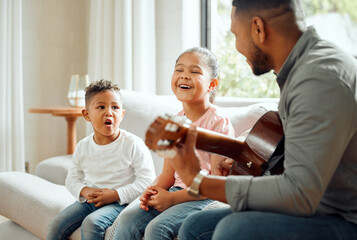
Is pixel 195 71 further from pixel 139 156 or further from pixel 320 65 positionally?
pixel 320 65

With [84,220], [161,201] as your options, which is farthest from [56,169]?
[161,201]

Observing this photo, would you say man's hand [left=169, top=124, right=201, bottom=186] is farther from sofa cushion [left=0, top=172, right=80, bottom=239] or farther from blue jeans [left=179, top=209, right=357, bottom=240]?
sofa cushion [left=0, top=172, right=80, bottom=239]

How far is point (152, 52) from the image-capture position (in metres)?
3.77

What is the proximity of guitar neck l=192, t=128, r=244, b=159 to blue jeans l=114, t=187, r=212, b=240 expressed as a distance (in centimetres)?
31

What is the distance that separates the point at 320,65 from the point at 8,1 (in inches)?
123

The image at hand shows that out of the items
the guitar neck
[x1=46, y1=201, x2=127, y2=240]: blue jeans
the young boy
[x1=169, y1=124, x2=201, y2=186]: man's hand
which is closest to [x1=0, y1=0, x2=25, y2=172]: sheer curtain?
the young boy

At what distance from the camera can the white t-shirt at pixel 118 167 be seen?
6.36ft

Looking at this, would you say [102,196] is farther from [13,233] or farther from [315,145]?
[315,145]

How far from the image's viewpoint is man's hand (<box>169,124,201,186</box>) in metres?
1.15

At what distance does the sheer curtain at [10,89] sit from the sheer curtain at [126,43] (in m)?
0.70

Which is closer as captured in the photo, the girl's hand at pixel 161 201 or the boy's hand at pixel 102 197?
the girl's hand at pixel 161 201

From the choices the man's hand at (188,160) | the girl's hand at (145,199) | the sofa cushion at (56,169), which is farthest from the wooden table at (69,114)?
the man's hand at (188,160)

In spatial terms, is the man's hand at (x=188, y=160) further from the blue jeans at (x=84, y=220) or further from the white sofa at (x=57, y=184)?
the white sofa at (x=57, y=184)

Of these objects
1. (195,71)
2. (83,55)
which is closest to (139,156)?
(195,71)
